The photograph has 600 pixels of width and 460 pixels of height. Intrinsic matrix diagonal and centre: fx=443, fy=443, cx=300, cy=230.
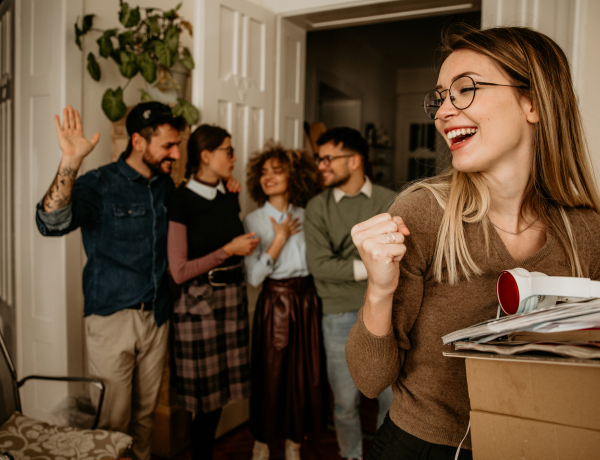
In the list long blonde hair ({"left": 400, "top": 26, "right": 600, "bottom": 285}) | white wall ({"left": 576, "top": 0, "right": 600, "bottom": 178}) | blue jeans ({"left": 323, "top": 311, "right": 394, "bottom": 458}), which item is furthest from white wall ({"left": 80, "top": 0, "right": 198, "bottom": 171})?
white wall ({"left": 576, "top": 0, "right": 600, "bottom": 178})

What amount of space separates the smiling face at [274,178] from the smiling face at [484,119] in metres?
1.51

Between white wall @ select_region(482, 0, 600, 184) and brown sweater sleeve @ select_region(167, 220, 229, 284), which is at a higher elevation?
white wall @ select_region(482, 0, 600, 184)

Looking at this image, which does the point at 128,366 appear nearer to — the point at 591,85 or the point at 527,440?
the point at 527,440

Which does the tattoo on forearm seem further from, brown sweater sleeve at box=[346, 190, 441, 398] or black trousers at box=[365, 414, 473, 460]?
black trousers at box=[365, 414, 473, 460]

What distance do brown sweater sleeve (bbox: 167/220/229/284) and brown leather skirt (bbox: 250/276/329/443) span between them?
45 cm

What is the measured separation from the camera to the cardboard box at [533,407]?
0.64 m

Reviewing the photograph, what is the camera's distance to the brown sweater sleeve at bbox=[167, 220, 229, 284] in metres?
2.03

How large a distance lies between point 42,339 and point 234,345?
1.08 m

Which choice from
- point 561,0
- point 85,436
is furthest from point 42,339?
point 561,0

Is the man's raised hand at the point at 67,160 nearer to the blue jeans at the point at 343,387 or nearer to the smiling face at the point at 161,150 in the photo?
the smiling face at the point at 161,150

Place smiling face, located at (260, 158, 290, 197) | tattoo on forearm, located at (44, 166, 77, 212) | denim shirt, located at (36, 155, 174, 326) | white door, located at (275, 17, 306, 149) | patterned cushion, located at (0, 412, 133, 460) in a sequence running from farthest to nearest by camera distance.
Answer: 1. white door, located at (275, 17, 306, 149)
2. smiling face, located at (260, 158, 290, 197)
3. denim shirt, located at (36, 155, 174, 326)
4. tattoo on forearm, located at (44, 166, 77, 212)
5. patterned cushion, located at (0, 412, 133, 460)

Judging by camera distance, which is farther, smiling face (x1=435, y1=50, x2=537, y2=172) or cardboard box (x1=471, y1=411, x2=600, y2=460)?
smiling face (x1=435, y1=50, x2=537, y2=172)

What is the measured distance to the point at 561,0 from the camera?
2100mm

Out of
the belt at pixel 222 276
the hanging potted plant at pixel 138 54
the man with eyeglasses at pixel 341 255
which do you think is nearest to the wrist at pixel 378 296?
the man with eyeglasses at pixel 341 255
